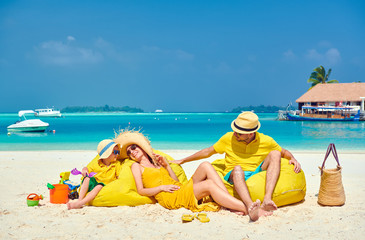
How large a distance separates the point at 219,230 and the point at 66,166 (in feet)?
17.9

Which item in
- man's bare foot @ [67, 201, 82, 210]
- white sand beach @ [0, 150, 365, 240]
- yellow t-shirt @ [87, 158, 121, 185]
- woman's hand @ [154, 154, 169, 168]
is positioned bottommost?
white sand beach @ [0, 150, 365, 240]

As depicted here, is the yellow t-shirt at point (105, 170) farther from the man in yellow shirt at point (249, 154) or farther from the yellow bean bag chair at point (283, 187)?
the yellow bean bag chair at point (283, 187)

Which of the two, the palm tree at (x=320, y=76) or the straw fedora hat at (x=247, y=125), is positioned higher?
the palm tree at (x=320, y=76)

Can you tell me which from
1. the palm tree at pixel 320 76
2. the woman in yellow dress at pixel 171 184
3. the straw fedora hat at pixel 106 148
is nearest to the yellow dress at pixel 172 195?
the woman in yellow dress at pixel 171 184

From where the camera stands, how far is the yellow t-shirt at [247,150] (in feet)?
12.8

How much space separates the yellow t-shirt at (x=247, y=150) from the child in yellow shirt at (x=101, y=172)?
4.71ft

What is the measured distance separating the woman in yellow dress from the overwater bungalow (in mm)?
37125

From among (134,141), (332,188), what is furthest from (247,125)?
(134,141)

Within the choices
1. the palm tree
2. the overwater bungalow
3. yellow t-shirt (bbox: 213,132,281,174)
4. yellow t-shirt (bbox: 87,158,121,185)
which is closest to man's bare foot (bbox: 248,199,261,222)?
yellow t-shirt (bbox: 213,132,281,174)

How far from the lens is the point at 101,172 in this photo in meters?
4.24

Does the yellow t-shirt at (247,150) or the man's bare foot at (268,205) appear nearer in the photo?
the man's bare foot at (268,205)

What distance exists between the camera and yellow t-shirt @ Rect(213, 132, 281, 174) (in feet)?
12.8

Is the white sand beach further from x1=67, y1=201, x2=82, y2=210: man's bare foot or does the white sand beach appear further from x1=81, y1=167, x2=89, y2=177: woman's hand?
x1=81, y1=167, x2=89, y2=177: woman's hand

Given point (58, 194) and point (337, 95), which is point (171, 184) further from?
point (337, 95)
